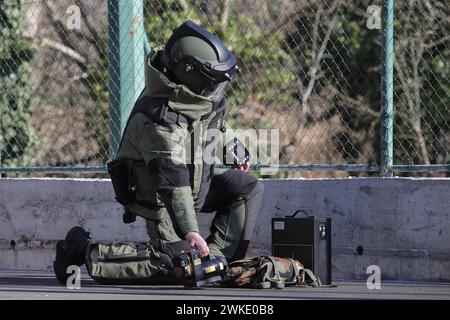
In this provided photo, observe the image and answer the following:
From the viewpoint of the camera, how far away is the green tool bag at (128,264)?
25.8 feet

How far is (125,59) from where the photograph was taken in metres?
9.48

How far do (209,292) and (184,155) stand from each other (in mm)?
836

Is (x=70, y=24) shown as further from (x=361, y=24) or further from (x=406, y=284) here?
(x=406, y=284)

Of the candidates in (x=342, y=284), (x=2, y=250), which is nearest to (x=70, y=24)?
(x=2, y=250)

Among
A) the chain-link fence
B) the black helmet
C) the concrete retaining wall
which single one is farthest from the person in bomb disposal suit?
the chain-link fence

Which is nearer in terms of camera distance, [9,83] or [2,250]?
[2,250]

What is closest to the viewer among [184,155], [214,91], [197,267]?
[197,267]

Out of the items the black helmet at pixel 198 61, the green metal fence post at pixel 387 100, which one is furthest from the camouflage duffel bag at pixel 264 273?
the green metal fence post at pixel 387 100

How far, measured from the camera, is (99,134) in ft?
34.6

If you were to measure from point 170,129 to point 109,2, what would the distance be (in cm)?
234

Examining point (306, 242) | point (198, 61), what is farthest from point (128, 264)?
point (198, 61)

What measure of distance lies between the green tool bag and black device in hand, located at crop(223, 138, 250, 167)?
788 mm

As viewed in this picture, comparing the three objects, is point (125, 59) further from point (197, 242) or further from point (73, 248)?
point (197, 242)

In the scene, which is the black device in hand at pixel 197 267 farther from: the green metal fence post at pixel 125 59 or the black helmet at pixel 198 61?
the green metal fence post at pixel 125 59
